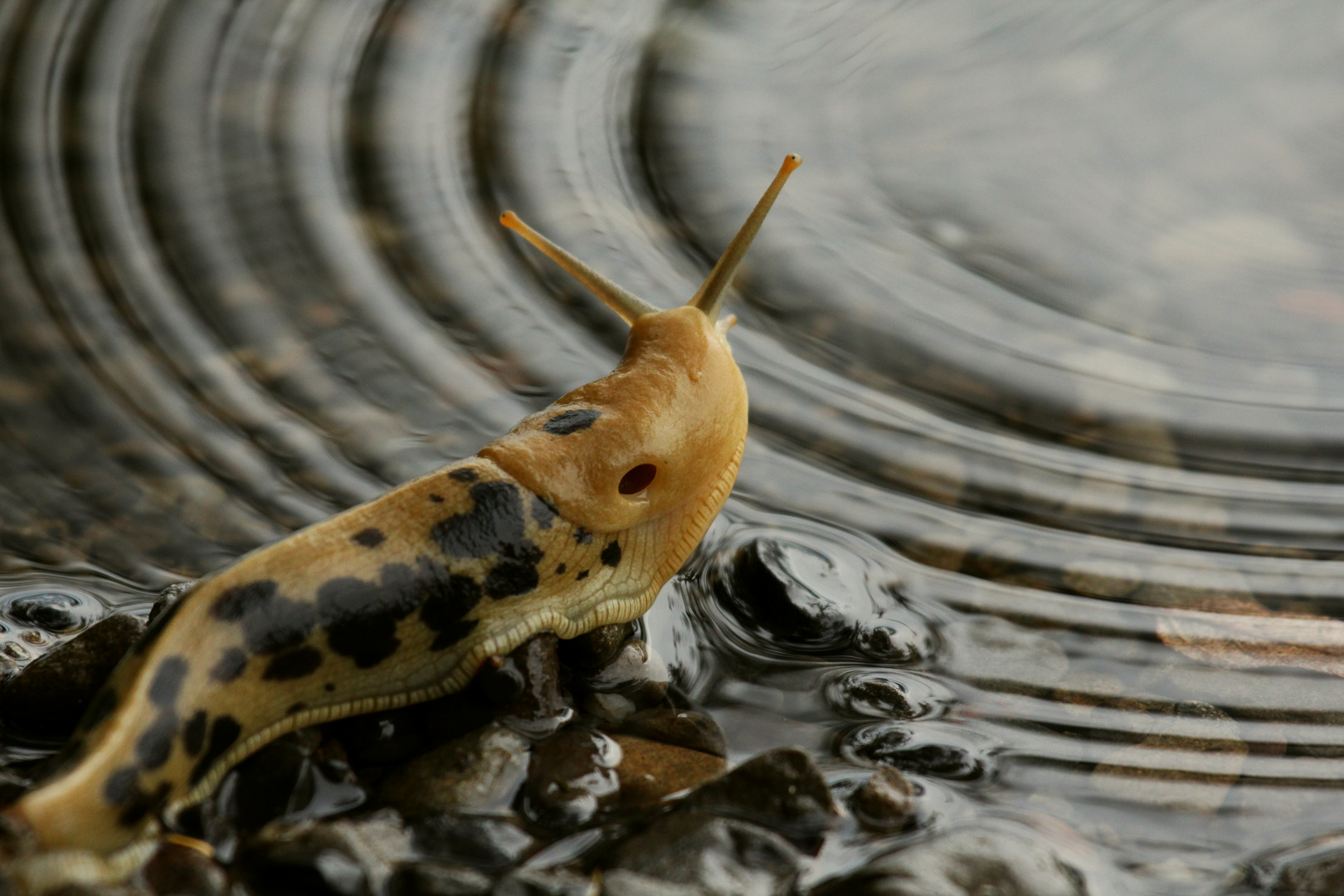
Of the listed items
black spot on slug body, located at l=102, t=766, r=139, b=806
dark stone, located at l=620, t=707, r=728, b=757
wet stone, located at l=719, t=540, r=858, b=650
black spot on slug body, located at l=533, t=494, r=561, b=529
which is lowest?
black spot on slug body, located at l=102, t=766, r=139, b=806

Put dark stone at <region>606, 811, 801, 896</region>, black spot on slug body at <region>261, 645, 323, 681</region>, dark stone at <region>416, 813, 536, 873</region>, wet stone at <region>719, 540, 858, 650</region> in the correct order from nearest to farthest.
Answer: dark stone at <region>606, 811, 801, 896</region>, dark stone at <region>416, 813, 536, 873</region>, black spot on slug body at <region>261, 645, 323, 681</region>, wet stone at <region>719, 540, 858, 650</region>

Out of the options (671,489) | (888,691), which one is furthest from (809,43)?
(888,691)

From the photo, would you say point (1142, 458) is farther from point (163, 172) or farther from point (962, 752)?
point (163, 172)

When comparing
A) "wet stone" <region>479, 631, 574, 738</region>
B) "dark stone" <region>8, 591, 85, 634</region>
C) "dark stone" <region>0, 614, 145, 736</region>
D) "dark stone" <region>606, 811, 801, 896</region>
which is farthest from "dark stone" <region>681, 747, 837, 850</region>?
"dark stone" <region>8, 591, 85, 634</region>

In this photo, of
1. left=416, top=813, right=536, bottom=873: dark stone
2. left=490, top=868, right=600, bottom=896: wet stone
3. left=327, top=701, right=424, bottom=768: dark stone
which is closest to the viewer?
left=490, top=868, right=600, bottom=896: wet stone

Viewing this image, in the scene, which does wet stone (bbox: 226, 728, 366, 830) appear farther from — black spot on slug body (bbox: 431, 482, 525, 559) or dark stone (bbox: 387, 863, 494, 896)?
black spot on slug body (bbox: 431, 482, 525, 559)

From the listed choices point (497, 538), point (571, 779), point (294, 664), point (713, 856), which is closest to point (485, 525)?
point (497, 538)

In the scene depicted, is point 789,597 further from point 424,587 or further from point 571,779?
point 424,587

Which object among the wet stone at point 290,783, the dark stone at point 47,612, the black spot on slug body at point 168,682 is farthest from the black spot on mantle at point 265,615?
the dark stone at point 47,612
